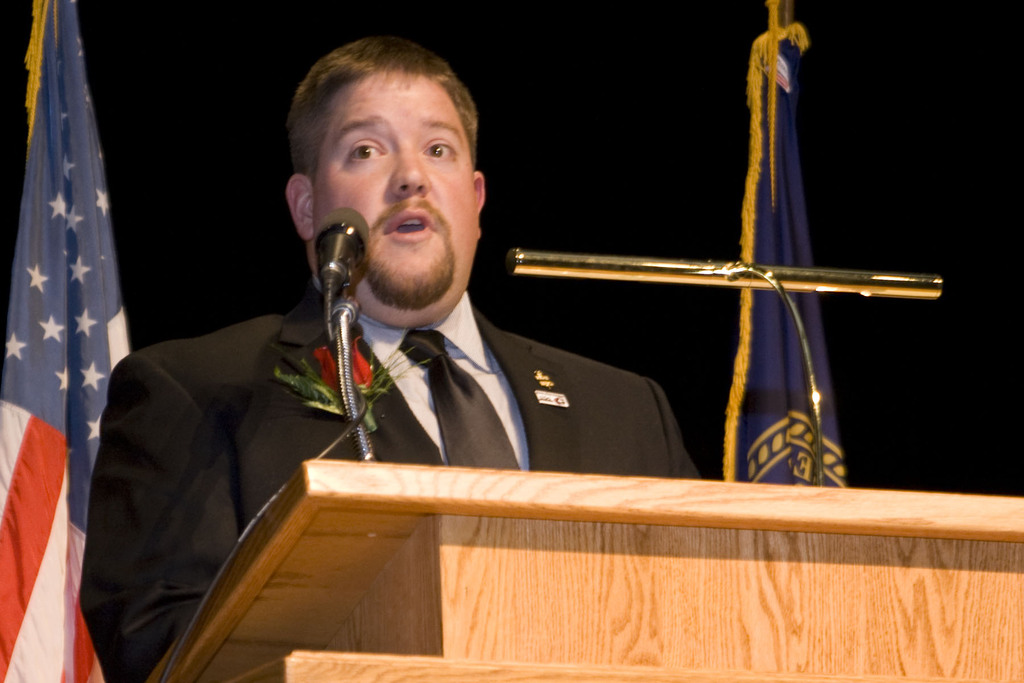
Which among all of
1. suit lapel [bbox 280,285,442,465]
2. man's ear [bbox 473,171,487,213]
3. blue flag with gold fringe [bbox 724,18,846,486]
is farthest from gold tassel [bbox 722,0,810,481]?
suit lapel [bbox 280,285,442,465]

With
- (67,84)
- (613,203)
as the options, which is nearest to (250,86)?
(67,84)

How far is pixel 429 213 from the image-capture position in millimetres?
2588

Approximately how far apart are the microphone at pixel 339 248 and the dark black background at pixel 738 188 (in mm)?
2183

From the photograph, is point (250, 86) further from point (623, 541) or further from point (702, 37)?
point (623, 541)

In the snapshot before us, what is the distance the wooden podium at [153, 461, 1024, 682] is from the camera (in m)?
1.13

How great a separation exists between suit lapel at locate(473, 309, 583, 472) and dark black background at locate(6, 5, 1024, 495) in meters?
1.35

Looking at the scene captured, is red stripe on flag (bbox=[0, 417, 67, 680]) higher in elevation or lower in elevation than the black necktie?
lower

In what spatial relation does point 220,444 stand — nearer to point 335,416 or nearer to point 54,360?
point 335,416

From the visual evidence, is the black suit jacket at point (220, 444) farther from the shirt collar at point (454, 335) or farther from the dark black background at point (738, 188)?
the dark black background at point (738, 188)

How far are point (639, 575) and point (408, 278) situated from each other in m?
1.40

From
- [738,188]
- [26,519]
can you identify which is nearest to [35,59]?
[26,519]

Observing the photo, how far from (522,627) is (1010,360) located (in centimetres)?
329

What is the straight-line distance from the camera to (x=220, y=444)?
2.15m

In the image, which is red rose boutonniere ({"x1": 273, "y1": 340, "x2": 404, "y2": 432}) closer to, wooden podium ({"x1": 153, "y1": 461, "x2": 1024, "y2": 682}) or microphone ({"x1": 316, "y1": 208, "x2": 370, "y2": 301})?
microphone ({"x1": 316, "y1": 208, "x2": 370, "y2": 301})
